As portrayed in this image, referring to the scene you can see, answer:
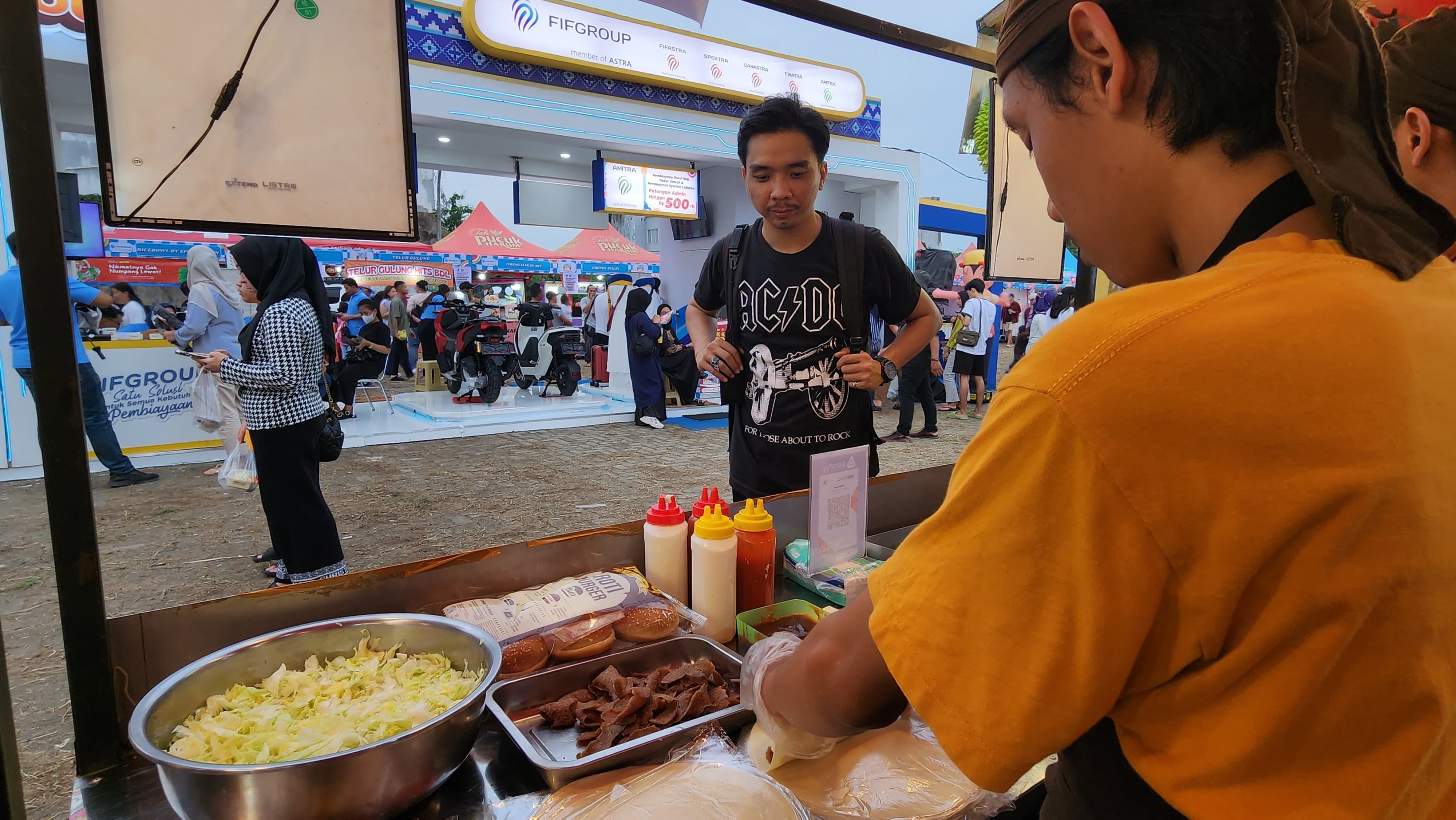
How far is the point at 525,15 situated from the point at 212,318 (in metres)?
4.52

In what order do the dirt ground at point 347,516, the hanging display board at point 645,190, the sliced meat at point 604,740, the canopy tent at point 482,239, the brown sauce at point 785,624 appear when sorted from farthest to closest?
the canopy tent at point 482,239
the hanging display board at point 645,190
the dirt ground at point 347,516
the brown sauce at point 785,624
the sliced meat at point 604,740

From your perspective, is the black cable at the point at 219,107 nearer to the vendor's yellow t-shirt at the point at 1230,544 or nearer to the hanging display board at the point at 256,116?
the hanging display board at the point at 256,116

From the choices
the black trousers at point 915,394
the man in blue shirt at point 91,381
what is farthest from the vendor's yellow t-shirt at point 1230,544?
the black trousers at point 915,394

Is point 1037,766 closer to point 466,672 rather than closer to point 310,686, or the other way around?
point 466,672

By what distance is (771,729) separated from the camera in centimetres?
101

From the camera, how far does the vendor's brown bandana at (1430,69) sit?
1.51m

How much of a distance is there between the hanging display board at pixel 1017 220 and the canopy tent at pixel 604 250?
1522 centimetres

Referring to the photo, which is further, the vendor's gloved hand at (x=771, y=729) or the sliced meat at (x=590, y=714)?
the sliced meat at (x=590, y=714)

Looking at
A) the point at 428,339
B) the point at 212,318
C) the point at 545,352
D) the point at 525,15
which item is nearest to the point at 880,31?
the point at 212,318

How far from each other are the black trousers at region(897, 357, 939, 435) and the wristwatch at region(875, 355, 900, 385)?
6449 mm

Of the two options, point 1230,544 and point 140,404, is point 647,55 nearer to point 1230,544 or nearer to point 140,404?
point 140,404

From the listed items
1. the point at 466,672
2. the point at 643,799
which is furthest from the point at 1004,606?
the point at 466,672

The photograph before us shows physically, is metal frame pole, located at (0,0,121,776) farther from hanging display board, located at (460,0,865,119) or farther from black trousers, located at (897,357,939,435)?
black trousers, located at (897,357,939,435)

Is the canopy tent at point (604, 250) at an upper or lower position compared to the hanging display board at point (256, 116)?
upper
